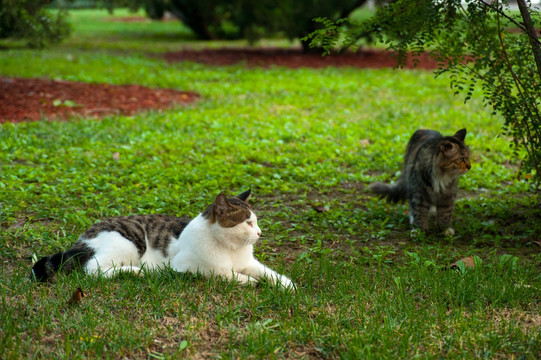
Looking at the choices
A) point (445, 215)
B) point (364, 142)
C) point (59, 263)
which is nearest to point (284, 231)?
point (445, 215)

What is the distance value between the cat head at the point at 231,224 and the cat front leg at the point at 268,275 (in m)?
0.21

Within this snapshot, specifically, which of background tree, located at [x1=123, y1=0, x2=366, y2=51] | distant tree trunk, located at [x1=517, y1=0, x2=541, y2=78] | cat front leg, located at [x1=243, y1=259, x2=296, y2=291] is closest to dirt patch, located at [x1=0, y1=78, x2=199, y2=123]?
background tree, located at [x1=123, y1=0, x2=366, y2=51]

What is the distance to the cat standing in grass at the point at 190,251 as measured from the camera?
4629 mm

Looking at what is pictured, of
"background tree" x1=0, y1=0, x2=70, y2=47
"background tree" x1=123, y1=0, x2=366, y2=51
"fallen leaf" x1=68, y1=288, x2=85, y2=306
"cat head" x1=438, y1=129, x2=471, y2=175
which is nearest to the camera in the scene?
"fallen leaf" x1=68, y1=288, x2=85, y2=306

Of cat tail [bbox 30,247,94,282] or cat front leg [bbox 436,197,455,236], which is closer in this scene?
cat tail [bbox 30,247,94,282]

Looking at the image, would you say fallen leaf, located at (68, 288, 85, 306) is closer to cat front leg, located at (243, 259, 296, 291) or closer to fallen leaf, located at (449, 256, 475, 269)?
cat front leg, located at (243, 259, 296, 291)

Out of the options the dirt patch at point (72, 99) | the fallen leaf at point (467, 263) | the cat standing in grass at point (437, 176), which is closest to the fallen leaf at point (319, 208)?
the cat standing in grass at point (437, 176)

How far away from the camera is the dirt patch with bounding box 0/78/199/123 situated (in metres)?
10.5

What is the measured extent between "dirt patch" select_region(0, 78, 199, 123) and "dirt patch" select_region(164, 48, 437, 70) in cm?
530

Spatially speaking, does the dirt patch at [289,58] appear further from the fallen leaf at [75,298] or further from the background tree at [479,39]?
the fallen leaf at [75,298]

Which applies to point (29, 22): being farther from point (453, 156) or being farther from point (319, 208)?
point (453, 156)

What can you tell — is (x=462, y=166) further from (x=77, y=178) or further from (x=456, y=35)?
(x=77, y=178)

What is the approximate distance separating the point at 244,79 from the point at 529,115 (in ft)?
31.3

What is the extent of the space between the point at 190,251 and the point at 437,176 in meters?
2.84
